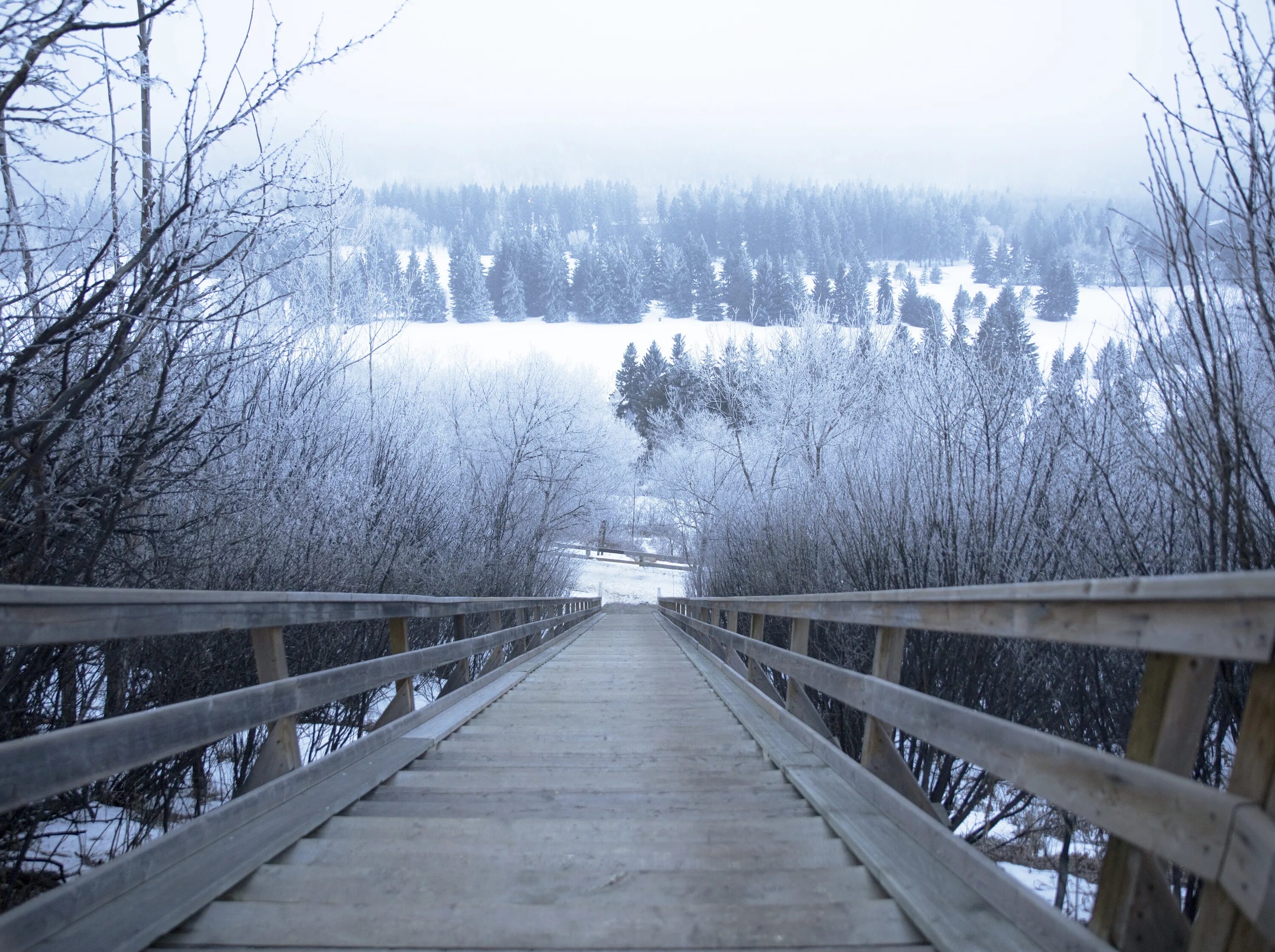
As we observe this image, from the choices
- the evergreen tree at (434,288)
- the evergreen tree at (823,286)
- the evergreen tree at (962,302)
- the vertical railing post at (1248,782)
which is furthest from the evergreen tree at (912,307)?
the vertical railing post at (1248,782)

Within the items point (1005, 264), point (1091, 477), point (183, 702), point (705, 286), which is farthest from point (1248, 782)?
point (1005, 264)

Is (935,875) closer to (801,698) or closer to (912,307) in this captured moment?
(801,698)

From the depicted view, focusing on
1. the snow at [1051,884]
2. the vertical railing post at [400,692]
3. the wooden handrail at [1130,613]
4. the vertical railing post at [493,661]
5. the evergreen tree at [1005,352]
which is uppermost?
the evergreen tree at [1005,352]

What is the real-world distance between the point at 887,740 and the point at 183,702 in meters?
2.95

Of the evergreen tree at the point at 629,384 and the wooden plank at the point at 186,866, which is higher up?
the evergreen tree at the point at 629,384

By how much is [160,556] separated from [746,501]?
1917 centimetres

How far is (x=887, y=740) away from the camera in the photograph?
339cm

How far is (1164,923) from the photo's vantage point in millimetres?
1702

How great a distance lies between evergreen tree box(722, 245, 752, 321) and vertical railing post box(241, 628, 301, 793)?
7420cm

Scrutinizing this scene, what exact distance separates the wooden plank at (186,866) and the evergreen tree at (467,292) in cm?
8746

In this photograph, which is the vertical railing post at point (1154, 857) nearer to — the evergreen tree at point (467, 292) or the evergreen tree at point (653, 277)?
the evergreen tree at point (467, 292)

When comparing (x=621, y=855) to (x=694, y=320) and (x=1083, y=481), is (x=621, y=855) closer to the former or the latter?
(x=1083, y=481)

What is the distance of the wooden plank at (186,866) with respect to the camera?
1.95 m

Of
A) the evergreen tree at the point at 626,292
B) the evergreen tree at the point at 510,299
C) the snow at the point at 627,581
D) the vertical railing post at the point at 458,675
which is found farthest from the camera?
the evergreen tree at the point at 626,292
